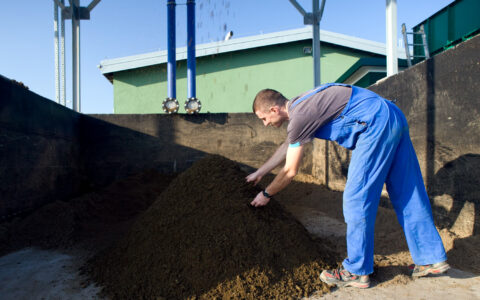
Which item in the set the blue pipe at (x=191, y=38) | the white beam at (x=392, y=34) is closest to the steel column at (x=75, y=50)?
the blue pipe at (x=191, y=38)

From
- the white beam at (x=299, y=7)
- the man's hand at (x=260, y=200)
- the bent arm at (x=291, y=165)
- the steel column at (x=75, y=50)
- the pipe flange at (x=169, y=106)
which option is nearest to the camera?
the bent arm at (x=291, y=165)

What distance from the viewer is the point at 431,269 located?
6.79 feet

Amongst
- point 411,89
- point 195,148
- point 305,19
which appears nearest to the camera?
point 411,89

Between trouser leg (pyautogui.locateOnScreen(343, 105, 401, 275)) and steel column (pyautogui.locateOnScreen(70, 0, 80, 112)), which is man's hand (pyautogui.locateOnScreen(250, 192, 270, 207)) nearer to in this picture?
trouser leg (pyautogui.locateOnScreen(343, 105, 401, 275))

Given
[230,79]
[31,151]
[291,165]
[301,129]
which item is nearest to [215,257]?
[291,165]

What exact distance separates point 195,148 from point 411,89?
374cm

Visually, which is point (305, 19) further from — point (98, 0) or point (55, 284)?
point (55, 284)

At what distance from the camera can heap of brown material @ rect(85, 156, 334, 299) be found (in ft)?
6.61

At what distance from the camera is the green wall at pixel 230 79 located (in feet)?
35.6

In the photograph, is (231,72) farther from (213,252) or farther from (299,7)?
(213,252)

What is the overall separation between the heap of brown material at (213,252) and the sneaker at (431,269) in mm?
589

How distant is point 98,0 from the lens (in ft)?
20.9

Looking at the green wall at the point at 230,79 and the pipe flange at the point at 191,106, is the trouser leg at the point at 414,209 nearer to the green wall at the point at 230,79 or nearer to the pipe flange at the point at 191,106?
the pipe flange at the point at 191,106

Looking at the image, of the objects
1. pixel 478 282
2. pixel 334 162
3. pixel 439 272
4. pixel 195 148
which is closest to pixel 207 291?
pixel 439 272
